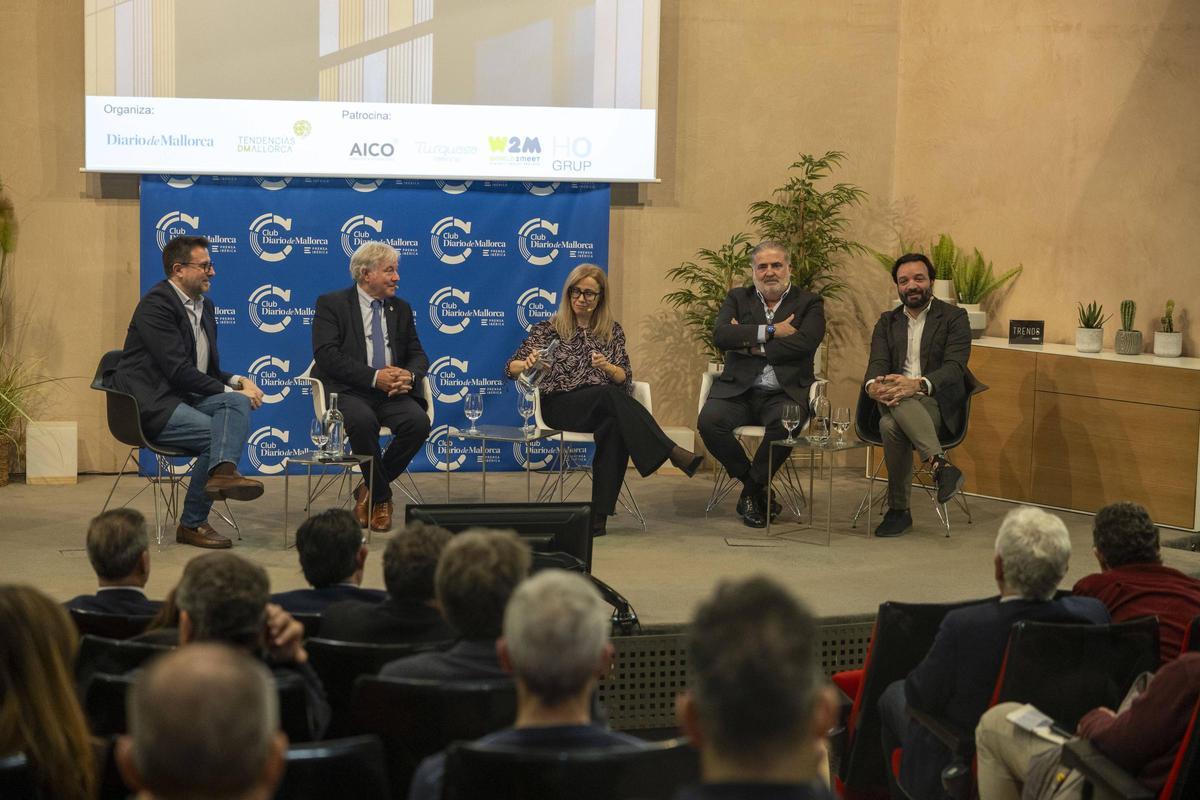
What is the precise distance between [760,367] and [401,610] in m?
3.66

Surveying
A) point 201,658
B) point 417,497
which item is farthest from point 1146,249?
point 201,658

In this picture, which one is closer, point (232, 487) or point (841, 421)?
point (232, 487)

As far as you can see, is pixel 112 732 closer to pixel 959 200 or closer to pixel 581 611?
pixel 581 611

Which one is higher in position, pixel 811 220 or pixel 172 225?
pixel 811 220

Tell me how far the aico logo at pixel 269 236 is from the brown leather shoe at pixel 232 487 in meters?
2.10

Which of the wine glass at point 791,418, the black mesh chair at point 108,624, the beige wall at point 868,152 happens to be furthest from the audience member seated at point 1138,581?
the beige wall at point 868,152

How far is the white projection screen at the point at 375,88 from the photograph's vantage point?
6961 millimetres

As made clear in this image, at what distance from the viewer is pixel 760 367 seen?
20.9ft

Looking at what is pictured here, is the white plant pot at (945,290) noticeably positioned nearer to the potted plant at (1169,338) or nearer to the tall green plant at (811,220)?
the tall green plant at (811,220)

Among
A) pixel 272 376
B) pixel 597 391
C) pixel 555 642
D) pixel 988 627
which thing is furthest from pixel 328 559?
pixel 272 376

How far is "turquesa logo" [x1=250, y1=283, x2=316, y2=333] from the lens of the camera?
24.0 feet

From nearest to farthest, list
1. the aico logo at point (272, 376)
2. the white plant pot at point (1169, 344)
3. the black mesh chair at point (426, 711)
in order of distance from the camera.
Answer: the black mesh chair at point (426, 711), the white plant pot at point (1169, 344), the aico logo at point (272, 376)

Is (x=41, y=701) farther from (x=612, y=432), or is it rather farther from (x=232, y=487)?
(x=612, y=432)

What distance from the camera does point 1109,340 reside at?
22.8ft
